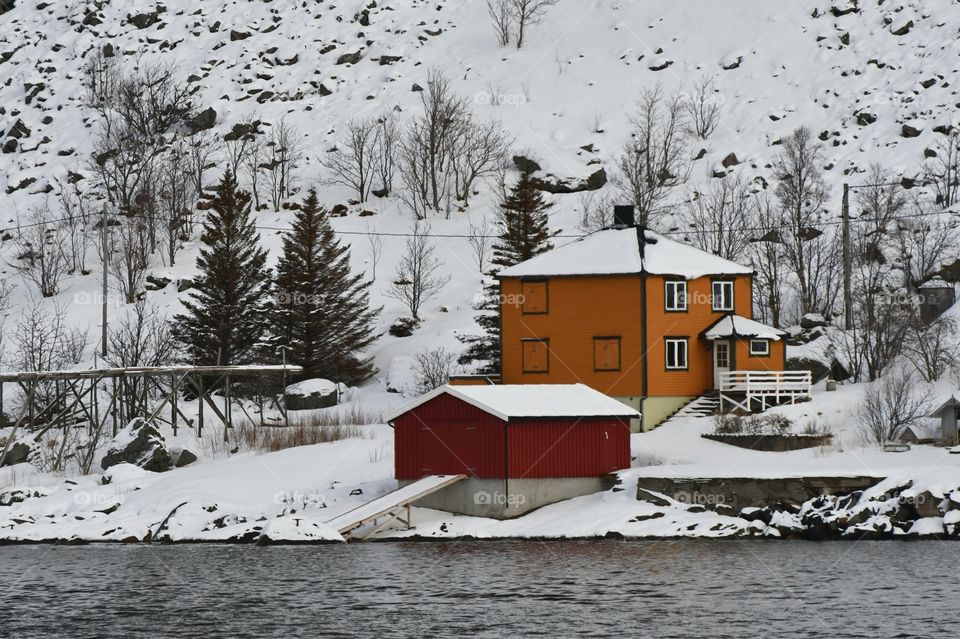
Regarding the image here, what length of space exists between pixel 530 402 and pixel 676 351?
14529 millimetres

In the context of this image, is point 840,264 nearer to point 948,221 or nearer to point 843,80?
point 948,221

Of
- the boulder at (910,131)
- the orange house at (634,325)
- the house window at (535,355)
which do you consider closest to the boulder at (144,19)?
the boulder at (910,131)

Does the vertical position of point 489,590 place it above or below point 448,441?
below

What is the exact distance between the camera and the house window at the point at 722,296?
59562 mm

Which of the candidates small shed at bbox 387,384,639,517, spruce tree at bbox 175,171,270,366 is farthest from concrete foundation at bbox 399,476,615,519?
spruce tree at bbox 175,171,270,366

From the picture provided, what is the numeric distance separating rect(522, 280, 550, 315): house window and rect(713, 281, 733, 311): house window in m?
7.87

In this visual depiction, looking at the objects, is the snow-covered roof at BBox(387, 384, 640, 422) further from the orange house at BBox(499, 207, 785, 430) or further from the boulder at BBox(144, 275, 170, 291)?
the boulder at BBox(144, 275, 170, 291)

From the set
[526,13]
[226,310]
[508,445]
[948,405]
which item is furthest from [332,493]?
[526,13]

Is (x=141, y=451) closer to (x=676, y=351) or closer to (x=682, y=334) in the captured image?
(x=676, y=351)

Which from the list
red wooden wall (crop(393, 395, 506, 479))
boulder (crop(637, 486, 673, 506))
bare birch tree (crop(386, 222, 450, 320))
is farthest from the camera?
bare birch tree (crop(386, 222, 450, 320))

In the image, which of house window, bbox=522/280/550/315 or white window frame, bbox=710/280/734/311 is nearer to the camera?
house window, bbox=522/280/550/315

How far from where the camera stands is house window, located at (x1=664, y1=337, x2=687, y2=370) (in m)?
57.8

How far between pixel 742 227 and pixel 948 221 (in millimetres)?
12833

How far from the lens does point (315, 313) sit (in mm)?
70625
